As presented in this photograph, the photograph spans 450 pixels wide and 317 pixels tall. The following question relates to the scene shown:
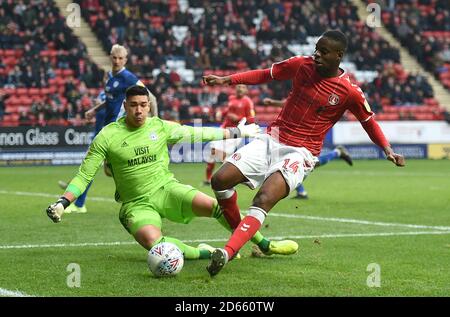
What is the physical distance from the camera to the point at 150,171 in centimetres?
882

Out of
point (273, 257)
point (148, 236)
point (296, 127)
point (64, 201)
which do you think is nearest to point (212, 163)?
point (273, 257)

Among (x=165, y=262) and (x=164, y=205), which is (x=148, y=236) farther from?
(x=165, y=262)

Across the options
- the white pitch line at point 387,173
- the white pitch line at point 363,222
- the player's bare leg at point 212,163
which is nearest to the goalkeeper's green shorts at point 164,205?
the white pitch line at point 363,222

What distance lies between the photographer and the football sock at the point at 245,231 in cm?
766

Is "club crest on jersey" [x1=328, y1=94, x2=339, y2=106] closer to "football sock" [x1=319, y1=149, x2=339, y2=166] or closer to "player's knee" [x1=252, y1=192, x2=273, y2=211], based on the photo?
"player's knee" [x1=252, y1=192, x2=273, y2=211]

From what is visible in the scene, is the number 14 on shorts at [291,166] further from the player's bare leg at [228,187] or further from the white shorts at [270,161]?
the player's bare leg at [228,187]

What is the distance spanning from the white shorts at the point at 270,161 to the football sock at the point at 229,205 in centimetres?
25

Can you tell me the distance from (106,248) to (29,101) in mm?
21282

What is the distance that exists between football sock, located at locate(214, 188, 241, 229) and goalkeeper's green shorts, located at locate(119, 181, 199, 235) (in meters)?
0.31

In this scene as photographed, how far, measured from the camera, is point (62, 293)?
6836mm

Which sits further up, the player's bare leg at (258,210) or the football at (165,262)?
the player's bare leg at (258,210)

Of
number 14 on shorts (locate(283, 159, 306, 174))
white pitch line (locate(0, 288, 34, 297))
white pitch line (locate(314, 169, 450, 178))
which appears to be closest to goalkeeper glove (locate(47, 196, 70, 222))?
white pitch line (locate(0, 288, 34, 297))

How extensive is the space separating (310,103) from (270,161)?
0.68m
